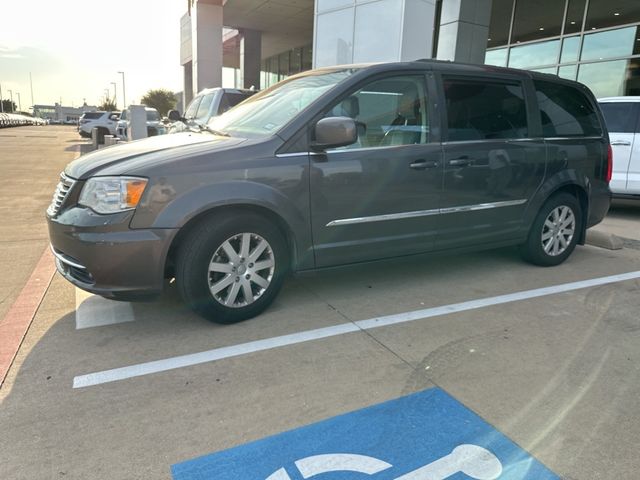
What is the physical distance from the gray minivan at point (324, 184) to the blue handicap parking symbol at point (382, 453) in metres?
1.35

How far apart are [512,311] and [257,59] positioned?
81.8 ft

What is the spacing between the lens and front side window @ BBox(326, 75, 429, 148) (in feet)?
12.8

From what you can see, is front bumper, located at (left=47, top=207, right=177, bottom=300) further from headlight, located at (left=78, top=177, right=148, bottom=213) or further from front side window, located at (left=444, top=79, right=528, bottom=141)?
front side window, located at (left=444, top=79, right=528, bottom=141)

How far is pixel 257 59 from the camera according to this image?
26.5 metres

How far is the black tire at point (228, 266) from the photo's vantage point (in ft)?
11.0

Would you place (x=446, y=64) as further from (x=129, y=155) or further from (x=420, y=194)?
(x=129, y=155)

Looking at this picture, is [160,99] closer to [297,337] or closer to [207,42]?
[207,42]

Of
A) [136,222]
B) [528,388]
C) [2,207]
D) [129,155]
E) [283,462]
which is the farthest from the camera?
[2,207]

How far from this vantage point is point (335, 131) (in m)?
3.50

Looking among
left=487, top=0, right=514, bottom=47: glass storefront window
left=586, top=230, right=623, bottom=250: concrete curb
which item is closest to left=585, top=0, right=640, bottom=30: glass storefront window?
left=487, top=0, right=514, bottom=47: glass storefront window

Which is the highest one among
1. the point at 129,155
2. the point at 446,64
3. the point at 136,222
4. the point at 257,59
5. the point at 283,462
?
the point at 257,59

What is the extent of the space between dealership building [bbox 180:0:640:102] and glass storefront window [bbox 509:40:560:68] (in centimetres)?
3

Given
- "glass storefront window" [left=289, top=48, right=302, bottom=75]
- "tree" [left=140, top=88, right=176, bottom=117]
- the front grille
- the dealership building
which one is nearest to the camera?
the front grille

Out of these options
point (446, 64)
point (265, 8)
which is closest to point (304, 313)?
point (446, 64)
